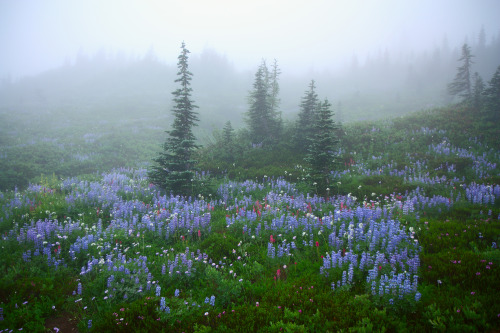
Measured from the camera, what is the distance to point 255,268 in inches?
221

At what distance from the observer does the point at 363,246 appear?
5.94 meters

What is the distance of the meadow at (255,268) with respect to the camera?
13.0 ft

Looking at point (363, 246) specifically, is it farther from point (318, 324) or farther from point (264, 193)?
point (264, 193)

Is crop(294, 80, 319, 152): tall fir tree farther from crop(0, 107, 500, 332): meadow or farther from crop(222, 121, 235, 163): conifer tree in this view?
crop(0, 107, 500, 332): meadow

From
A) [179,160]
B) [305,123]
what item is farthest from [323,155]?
[305,123]

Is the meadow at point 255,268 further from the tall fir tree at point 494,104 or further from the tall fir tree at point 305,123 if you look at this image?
the tall fir tree at point 494,104

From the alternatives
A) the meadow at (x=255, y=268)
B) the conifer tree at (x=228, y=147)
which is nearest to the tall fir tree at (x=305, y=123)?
the conifer tree at (x=228, y=147)

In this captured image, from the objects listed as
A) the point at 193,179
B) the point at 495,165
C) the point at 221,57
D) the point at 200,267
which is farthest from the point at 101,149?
the point at 221,57

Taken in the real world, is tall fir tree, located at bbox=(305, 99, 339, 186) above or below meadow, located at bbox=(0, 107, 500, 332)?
above

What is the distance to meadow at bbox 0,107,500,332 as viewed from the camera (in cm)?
396

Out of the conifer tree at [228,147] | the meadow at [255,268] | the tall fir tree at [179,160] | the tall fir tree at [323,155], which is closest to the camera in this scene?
the meadow at [255,268]

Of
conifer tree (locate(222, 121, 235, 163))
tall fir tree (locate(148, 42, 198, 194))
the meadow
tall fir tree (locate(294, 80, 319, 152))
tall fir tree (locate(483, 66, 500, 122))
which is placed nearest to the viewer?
the meadow

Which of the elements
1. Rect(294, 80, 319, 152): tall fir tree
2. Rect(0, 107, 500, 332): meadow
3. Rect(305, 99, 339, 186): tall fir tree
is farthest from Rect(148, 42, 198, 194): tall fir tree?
Rect(294, 80, 319, 152): tall fir tree

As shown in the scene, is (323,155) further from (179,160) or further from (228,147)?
(228,147)
